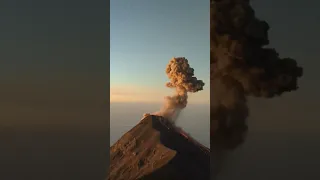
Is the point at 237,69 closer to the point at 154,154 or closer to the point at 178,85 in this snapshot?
the point at 178,85

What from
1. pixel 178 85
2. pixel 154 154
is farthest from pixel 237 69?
pixel 154 154

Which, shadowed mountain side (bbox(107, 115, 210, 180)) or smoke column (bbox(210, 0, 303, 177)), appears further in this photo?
shadowed mountain side (bbox(107, 115, 210, 180))

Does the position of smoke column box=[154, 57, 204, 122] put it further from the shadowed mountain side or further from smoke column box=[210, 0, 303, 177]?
smoke column box=[210, 0, 303, 177]

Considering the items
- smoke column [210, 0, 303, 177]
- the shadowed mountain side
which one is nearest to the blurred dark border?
the shadowed mountain side

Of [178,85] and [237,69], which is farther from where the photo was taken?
[178,85]

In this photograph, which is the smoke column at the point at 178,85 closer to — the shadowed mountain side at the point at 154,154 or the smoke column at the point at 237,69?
the shadowed mountain side at the point at 154,154

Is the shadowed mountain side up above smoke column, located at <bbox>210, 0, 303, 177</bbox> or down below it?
below

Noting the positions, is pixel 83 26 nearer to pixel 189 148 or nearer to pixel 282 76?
pixel 189 148
